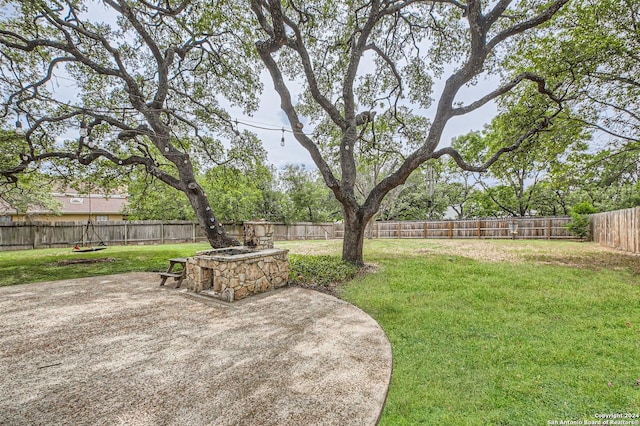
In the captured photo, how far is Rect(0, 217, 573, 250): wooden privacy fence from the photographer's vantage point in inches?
449

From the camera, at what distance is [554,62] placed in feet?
20.3

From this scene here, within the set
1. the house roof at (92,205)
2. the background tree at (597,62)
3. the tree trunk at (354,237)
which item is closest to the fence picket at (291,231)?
the background tree at (597,62)

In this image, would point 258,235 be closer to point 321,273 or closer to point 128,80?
point 321,273

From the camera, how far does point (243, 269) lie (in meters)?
4.57

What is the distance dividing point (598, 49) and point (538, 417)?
7.77 metres

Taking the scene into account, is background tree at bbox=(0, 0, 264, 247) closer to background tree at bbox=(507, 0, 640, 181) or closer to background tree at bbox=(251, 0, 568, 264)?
background tree at bbox=(251, 0, 568, 264)

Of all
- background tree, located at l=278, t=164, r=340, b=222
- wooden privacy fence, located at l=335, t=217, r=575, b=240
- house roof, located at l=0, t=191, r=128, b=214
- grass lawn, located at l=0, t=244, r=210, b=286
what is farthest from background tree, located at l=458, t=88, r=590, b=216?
house roof, located at l=0, t=191, r=128, b=214

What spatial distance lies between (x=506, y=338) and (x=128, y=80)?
9.76m

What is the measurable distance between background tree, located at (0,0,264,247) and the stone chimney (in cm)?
239

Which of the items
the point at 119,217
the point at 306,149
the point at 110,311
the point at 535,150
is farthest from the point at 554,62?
the point at 119,217

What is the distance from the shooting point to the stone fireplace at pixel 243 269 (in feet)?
14.5

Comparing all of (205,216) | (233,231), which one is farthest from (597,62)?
(233,231)

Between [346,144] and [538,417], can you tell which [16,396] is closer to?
[538,417]

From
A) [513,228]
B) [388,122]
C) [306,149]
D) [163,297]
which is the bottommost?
[163,297]
